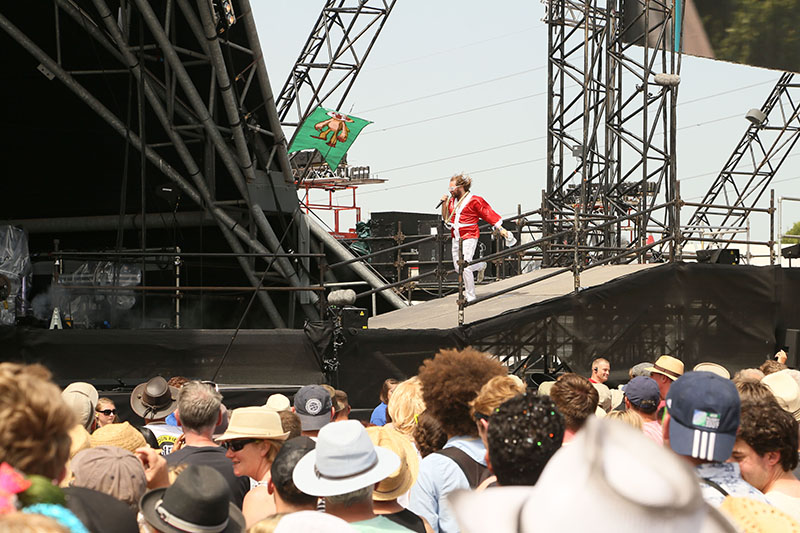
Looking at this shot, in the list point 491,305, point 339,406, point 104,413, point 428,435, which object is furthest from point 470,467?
point 491,305

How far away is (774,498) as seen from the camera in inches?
133

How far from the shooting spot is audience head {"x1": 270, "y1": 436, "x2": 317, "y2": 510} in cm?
332

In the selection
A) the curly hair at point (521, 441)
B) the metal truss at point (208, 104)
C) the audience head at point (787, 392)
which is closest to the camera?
the curly hair at point (521, 441)

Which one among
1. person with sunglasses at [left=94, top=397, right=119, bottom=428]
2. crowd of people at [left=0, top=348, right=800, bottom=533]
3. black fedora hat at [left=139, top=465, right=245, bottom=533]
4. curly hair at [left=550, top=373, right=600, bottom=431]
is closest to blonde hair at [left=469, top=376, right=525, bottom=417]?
crowd of people at [left=0, top=348, right=800, bottom=533]

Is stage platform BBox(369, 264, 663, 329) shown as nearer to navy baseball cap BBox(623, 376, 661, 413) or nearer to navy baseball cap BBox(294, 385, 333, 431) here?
navy baseball cap BBox(623, 376, 661, 413)

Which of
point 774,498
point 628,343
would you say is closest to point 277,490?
point 774,498

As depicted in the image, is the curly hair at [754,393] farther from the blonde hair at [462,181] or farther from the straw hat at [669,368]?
the blonde hair at [462,181]

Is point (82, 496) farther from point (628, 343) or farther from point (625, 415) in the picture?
point (628, 343)

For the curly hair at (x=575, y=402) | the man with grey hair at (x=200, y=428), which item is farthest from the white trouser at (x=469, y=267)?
the man with grey hair at (x=200, y=428)

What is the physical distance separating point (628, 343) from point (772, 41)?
1210 cm

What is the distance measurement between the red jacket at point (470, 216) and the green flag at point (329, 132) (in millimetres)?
4634

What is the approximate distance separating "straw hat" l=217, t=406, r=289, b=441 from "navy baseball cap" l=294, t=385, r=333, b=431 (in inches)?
35.7

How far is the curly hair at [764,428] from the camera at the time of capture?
11.4 feet

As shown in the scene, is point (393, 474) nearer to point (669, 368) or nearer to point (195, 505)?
point (195, 505)
